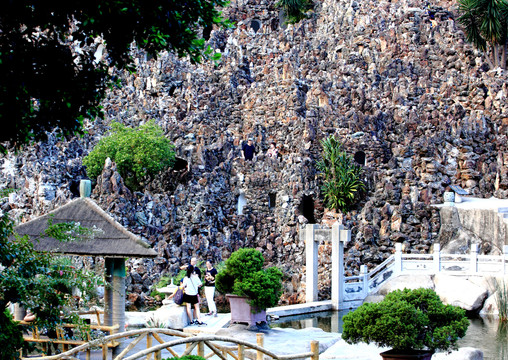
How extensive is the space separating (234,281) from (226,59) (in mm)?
19326

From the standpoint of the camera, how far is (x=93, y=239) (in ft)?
39.9

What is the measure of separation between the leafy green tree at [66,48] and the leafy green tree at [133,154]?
17.0m

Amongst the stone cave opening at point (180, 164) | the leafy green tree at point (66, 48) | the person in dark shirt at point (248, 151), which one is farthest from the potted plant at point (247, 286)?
the stone cave opening at point (180, 164)

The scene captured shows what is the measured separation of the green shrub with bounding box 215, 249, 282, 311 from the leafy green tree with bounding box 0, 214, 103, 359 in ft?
19.5

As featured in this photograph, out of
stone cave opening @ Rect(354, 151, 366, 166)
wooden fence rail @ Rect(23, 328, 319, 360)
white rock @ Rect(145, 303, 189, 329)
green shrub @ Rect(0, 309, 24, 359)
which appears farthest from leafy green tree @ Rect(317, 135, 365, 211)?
green shrub @ Rect(0, 309, 24, 359)

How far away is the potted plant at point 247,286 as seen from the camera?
14906 millimetres

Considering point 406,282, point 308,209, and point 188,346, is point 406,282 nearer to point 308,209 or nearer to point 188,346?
point 308,209

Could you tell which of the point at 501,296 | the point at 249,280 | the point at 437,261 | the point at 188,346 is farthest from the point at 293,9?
the point at 188,346

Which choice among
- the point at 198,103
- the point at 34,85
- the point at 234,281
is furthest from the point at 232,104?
the point at 34,85

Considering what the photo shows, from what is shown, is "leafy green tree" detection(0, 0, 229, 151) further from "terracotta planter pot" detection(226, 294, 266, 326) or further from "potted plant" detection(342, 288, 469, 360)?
"terracotta planter pot" detection(226, 294, 266, 326)

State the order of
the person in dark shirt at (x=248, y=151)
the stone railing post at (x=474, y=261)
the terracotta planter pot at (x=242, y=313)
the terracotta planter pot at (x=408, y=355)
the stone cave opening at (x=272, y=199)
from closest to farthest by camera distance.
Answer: the terracotta planter pot at (x=408, y=355), the terracotta planter pot at (x=242, y=313), the stone railing post at (x=474, y=261), the stone cave opening at (x=272, y=199), the person in dark shirt at (x=248, y=151)

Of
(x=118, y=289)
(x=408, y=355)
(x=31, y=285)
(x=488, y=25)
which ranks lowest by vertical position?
(x=408, y=355)

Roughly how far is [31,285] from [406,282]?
14.7 m

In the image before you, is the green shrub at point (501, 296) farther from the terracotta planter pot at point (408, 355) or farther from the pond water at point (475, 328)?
the terracotta planter pot at point (408, 355)
